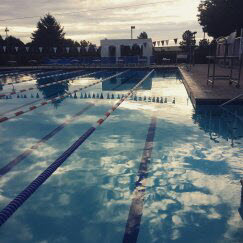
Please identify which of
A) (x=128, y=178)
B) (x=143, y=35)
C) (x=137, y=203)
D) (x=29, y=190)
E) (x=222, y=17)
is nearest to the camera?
(x=137, y=203)

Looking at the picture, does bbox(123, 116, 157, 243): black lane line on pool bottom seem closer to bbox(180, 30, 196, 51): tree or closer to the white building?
bbox(180, 30, 196, 51): tree

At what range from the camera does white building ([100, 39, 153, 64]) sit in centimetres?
2681

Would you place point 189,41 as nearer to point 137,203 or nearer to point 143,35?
point 137,203

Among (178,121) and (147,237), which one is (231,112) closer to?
(178,121)

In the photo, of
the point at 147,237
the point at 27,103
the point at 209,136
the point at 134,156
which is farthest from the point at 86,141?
the point at 27,103

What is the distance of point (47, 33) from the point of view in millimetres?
A: 50750

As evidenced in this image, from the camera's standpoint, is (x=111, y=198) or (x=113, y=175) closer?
(x=111, y=198)

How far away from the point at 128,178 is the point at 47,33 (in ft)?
173

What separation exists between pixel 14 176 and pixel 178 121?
4.02 m

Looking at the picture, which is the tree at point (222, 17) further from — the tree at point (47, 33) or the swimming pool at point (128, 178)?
the tree at point (47, 33)

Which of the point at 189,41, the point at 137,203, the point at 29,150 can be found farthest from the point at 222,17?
the point at 137,203

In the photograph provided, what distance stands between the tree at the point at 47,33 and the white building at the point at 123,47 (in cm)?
2460

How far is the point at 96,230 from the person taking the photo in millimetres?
2539

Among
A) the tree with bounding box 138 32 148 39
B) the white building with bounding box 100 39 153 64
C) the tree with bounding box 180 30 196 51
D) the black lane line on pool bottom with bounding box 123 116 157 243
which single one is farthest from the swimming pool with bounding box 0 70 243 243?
the tree with bounding box 138 32 148 39
